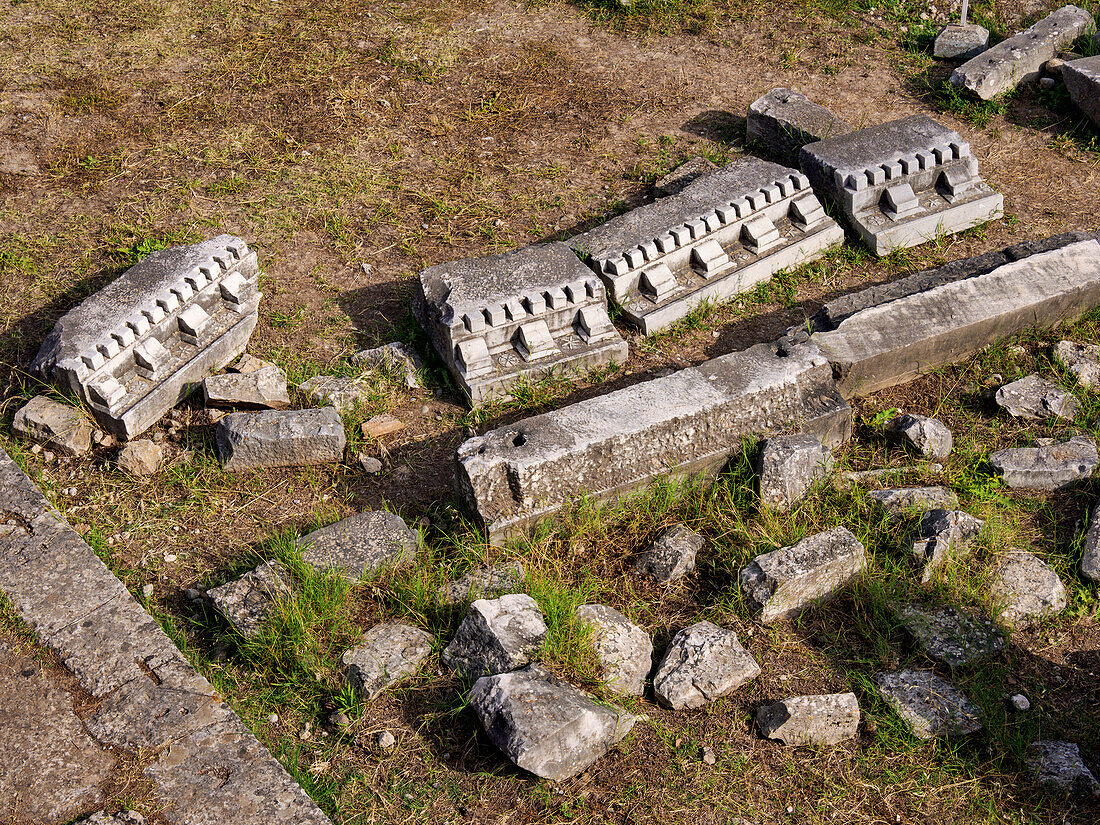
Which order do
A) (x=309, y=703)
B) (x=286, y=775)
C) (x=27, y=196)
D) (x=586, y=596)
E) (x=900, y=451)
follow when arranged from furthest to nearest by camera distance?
(x=27, y=196) → (x=900, y=451) → (x=586, y=596) → (x=309, y=703) → (x=286, y=775)

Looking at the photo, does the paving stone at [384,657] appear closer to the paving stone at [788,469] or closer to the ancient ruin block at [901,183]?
the paving stone at [788,469]

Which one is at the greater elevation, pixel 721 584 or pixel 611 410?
pixel 611 410

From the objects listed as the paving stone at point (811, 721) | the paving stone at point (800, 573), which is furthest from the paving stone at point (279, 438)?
the paving stone at point (811, 721)

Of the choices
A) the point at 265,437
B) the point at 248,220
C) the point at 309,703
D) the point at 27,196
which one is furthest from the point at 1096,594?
the point at 27,196

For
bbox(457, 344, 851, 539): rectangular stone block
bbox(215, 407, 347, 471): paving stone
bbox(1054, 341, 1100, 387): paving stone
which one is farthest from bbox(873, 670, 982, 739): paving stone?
bbox(215, 407, 347, 471): paving stone

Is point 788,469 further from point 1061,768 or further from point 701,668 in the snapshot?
point 1061,768

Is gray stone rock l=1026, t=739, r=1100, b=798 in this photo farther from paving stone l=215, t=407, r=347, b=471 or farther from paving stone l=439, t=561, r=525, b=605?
paving stone l=215, t=407, r=347, b=471

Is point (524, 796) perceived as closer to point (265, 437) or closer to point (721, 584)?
point (721, 584)
